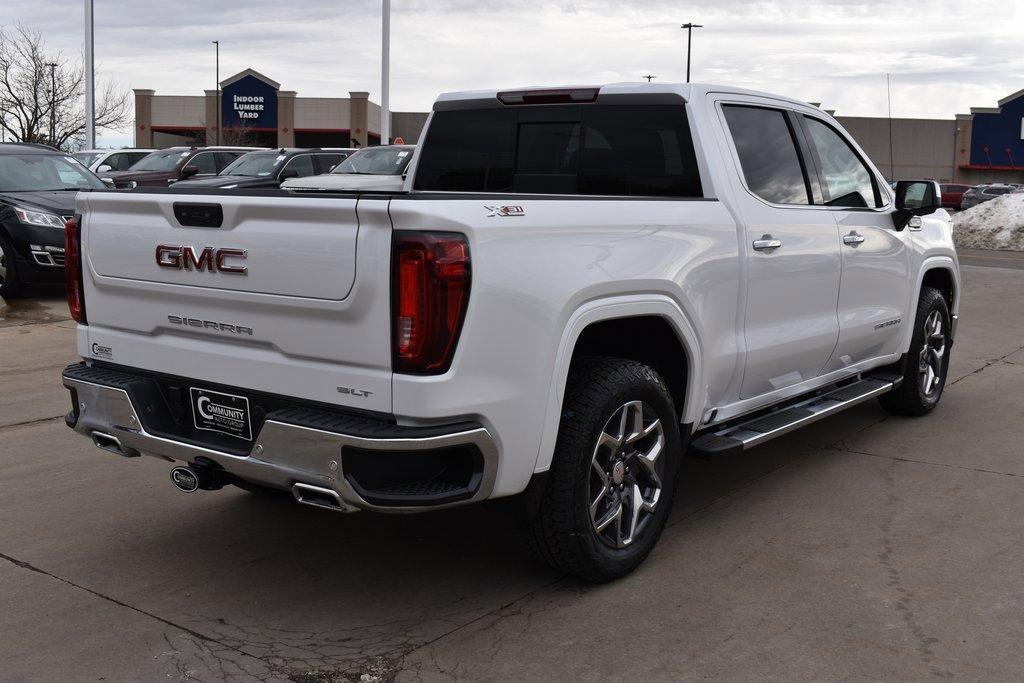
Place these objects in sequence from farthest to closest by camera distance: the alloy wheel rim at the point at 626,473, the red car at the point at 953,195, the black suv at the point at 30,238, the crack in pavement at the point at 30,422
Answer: the red car at the point at 953,195 < the black suv at the point at 30,238 < the crack in pavement at the point at 30,422 < the alloy wheel rim at the point at 626,473

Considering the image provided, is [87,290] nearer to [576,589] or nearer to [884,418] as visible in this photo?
[576,589]

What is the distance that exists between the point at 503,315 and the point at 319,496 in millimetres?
839

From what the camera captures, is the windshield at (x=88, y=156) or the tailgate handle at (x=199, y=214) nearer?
the tailgate handle at (x=199, y=214)

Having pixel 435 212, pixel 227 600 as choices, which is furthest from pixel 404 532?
pixel 435 212

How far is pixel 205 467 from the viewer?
3967 mm

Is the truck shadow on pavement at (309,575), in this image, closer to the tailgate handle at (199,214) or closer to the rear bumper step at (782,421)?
the rear bumper step at (782,421)

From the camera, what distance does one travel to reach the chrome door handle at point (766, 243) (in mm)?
4922

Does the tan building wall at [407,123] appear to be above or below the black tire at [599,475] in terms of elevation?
above

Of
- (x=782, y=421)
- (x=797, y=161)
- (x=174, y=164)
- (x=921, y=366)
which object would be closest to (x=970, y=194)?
(x=174, y=164)

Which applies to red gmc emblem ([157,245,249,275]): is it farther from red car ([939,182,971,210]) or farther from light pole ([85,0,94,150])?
red car ([939,182,971,210])

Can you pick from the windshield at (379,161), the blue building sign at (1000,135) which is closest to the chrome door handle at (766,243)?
the windshield at (379,161)

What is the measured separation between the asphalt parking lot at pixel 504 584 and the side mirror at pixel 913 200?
1360 millimetres

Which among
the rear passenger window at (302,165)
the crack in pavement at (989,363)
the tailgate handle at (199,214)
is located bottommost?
the crack in pavement at (989,363)

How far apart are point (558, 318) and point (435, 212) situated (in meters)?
0.61
